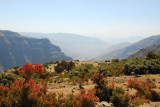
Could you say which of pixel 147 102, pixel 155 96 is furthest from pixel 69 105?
pixel 155 96

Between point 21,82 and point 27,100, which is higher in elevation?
point 21,82

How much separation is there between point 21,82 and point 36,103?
1638mm

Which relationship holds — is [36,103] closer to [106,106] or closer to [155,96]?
[106,106]

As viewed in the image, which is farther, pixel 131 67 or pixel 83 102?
pixel 131 67

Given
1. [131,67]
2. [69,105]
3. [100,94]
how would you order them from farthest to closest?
[131,67] → [100,94] → [69,105]

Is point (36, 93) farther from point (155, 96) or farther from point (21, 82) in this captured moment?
point (155, 96)

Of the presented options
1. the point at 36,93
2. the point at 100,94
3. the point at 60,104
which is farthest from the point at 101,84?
the point at 36,93

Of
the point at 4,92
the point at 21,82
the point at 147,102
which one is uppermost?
the point at 21,82

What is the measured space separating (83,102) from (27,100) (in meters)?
3.00

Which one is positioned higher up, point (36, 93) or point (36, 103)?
point (36, 93)

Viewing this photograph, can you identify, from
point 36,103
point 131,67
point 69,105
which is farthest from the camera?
point 131,67

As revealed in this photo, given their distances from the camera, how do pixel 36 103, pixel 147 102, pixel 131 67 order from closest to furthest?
pixel 36 103 < pixel 147 102 < pixel 131 67

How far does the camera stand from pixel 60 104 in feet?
23.2

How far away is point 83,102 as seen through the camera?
7098 mm
